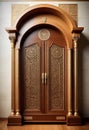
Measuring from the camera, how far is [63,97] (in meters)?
4.54

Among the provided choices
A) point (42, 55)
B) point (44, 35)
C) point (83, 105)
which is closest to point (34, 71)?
point (42, 55)

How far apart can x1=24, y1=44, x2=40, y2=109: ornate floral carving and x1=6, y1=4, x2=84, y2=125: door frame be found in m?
0.20

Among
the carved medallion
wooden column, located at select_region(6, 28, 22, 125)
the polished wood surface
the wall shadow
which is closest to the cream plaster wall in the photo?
the wall shadow

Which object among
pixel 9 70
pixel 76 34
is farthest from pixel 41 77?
pixel 76 34

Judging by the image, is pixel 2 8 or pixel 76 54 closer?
pixel 76 54

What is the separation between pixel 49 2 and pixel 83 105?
7.42 feet

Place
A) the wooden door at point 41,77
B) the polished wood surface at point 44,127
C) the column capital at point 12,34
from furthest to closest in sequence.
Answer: the wooden door at point 41,77 < the column capital at point 12,34 < the polished wood surface at point 44,127

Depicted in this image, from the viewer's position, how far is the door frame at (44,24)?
4.32 m

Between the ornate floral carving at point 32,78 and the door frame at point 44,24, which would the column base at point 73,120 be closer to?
the door frame at point 44,24

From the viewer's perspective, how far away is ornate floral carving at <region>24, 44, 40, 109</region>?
4535 millimetres

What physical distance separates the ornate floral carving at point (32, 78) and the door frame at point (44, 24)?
0.65 ft

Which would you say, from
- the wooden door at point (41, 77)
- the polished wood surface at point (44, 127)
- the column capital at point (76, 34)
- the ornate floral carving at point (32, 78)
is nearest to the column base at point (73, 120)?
the polished wood surface at point (44, 127)

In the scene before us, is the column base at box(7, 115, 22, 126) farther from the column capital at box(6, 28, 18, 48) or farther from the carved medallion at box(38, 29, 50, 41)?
the carved medallion at box(38, 29, 50, 41)

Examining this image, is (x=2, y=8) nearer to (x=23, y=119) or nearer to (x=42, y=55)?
(x=42, y=55)
